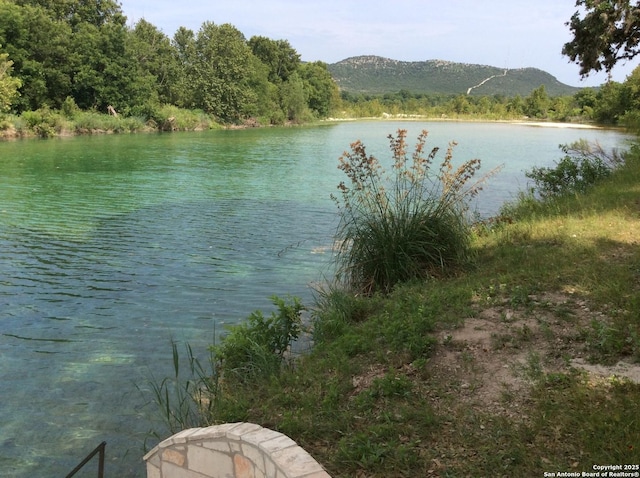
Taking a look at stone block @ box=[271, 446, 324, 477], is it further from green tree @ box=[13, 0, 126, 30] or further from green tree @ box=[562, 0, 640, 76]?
green tree @ box=[13, 0, 126, 30]

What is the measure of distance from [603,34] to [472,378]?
9471 mm

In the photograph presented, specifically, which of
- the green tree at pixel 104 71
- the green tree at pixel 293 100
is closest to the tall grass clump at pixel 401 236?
the green tree at pixel 104 71

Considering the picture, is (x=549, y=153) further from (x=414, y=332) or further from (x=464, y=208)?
(x=414, y=332)

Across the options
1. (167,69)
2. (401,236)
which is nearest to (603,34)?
(401,236)

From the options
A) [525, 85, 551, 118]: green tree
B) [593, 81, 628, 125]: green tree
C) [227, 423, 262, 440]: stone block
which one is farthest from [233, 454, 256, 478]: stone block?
[525, 85, 551, 118]: green tree

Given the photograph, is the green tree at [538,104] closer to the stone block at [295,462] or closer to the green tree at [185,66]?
the green tree at [185,66]

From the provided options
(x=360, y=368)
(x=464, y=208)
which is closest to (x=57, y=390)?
(x=360, y=368)

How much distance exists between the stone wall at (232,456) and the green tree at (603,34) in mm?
10492

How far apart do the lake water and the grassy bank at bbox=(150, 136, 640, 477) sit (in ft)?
3.59

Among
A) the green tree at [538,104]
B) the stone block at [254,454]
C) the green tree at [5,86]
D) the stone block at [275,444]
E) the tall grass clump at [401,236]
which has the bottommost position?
the stone block at [254,454]

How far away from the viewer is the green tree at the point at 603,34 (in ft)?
33.3

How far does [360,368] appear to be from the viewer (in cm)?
420

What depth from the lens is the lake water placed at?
4.35 meters

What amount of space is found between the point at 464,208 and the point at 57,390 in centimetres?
537
